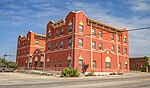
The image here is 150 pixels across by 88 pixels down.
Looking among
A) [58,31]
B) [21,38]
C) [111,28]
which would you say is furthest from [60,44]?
[21,38]

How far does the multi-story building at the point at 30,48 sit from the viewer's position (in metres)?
54.5

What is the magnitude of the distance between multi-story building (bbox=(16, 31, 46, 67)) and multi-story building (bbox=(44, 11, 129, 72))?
944cm

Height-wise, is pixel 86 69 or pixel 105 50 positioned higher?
pixel 105 50

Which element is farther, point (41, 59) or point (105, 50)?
point (41, 59)

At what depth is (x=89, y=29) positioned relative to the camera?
137 feet

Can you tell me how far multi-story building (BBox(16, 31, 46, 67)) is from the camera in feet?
179

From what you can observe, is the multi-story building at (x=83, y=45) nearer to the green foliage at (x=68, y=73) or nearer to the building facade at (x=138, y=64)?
the green foliage at (x=68, y=73)

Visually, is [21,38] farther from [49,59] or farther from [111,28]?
[111,28]

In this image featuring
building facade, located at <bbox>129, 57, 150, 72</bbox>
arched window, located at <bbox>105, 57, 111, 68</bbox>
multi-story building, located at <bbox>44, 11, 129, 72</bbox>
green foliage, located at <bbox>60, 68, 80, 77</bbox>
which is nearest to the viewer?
green foliage, located at <bbox>60, 68, 80, 77</bbox>

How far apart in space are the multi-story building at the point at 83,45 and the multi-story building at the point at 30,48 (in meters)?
9.44

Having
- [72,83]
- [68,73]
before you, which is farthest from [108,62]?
[72,83]

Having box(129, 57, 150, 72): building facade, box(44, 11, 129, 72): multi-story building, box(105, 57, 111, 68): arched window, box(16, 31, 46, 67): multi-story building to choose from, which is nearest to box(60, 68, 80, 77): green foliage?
box(44, 11, 129, 72): multi-story building

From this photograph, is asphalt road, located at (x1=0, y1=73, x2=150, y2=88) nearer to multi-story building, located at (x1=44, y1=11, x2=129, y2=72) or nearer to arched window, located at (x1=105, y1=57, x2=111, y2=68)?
multi-story building, located at (x1=44, y1=11, x2=129, y2=72)

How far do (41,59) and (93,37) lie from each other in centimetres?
1569
